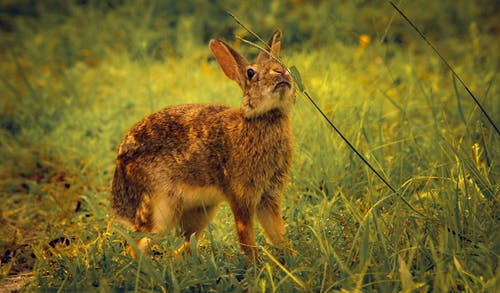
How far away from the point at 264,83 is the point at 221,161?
480 mm

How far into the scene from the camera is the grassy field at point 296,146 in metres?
2.63

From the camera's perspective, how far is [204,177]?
130 inches

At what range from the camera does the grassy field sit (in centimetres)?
263

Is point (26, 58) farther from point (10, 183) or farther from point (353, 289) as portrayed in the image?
point (353, 289)

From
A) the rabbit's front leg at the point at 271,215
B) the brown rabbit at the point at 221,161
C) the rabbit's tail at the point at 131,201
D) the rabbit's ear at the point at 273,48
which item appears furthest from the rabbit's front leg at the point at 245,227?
the rabbit's ear at the point at 273,48

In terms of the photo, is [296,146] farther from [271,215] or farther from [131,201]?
[131,201]

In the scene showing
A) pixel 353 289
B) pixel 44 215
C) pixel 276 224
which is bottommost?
pixel 44 215

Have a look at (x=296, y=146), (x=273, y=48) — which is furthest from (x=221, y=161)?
(x=296, y=146)

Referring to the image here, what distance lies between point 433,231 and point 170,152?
140 centimetres

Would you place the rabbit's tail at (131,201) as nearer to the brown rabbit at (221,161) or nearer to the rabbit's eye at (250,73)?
the brown rabbit at (221,161)

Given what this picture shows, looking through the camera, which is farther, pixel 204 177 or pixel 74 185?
pixel 74 185

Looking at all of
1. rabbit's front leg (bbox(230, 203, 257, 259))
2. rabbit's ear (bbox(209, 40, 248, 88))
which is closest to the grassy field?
rabbit's front leg (bbox(230, 203, 257, 259))

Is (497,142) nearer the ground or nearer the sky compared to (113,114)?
nearer the sky

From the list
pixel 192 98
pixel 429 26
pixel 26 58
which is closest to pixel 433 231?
pixel 192 98
